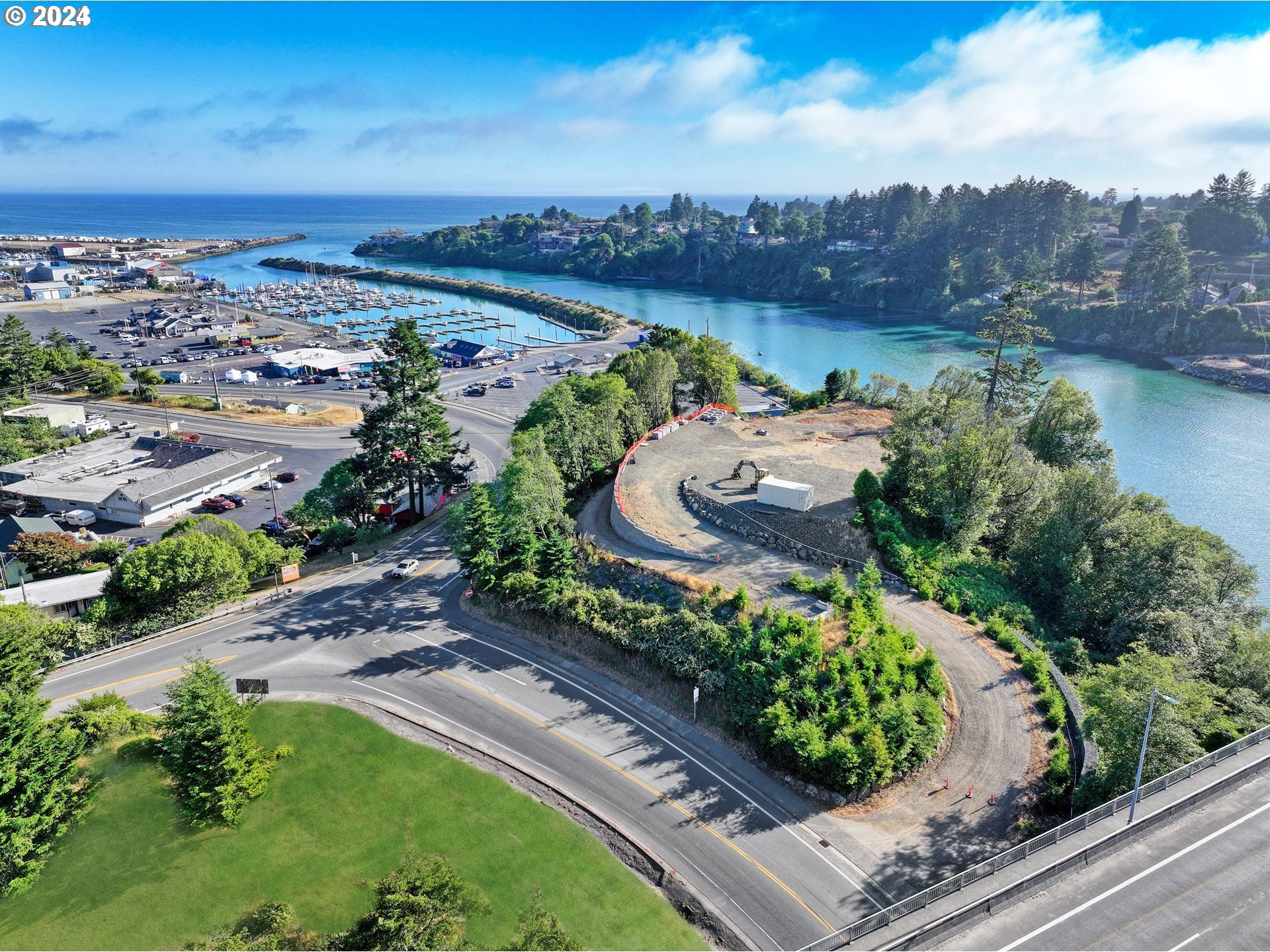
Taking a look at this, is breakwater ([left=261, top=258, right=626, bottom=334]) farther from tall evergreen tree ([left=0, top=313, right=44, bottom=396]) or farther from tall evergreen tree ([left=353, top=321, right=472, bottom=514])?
tall evergreen tree ([left=353, top=321, right=472, bottom=514])

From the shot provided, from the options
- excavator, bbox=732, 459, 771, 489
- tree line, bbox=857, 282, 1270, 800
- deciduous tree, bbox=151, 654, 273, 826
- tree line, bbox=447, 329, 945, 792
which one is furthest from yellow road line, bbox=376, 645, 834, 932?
excavator, bbox=732, 459, 771, 489

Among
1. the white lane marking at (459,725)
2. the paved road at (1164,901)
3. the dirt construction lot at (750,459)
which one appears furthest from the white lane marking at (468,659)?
the paved road at (1164,901)

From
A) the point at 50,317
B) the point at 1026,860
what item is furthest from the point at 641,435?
the point at 50,317

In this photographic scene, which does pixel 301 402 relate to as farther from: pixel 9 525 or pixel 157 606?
pixel 157 606

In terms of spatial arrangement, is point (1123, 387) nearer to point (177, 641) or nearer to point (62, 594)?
point (177, 641)

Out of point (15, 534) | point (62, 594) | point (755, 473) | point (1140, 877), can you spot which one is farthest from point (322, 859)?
point (15, 534)
